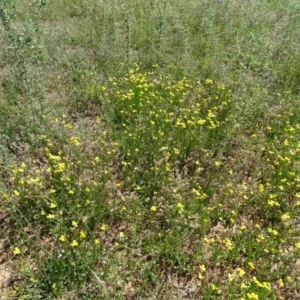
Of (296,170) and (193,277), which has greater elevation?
(296,170)

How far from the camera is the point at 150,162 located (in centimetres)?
443

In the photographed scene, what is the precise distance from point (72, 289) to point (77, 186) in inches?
41.7

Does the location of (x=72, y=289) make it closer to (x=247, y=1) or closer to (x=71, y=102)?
(x=71, y=102)

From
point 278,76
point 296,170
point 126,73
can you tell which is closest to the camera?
point 296,170

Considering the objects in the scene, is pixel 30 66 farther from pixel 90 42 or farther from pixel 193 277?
pixel 193 277

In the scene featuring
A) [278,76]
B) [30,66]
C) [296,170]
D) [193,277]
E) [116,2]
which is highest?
[116,2]

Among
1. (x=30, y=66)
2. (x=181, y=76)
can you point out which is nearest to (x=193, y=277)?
(x=181, y=76)

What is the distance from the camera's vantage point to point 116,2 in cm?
742

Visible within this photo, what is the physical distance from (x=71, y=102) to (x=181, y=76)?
172 centimetres

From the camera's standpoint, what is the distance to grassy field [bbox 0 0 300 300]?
341 cm

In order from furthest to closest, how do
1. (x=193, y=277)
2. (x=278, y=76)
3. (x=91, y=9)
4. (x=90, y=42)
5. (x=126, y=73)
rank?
(x=91, y=9), (x=90, y=42), (x=278, y=76), (x=126, y=73), (x=193, y=277)

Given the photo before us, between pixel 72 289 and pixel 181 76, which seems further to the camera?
pixel 181 76

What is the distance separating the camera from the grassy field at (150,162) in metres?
3.41

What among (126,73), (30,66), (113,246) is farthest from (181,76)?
(113,246)
